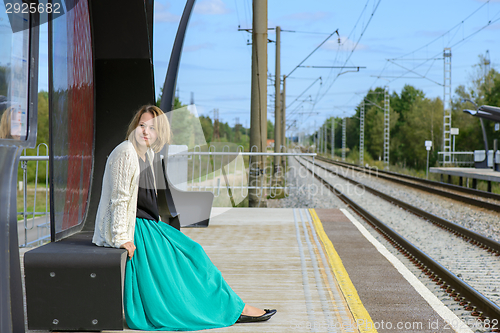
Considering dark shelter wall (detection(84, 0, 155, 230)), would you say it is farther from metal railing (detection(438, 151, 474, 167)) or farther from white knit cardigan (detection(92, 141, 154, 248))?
metal railing (detection(438, 151, 474, 167))

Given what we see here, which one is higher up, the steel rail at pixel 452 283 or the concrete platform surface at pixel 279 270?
the concrete platform surface at pixel 279 270

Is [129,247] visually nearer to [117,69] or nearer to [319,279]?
[117,69]

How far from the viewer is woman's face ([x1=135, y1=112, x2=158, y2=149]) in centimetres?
297

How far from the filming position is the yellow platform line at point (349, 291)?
3.17m

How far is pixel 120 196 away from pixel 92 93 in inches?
50.6

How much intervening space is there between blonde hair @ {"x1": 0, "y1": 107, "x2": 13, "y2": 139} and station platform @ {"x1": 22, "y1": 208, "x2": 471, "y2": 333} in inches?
67.6

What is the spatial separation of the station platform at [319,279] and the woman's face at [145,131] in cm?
131

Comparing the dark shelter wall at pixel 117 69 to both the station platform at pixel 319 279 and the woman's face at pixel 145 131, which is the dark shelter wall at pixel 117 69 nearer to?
the woman's face at pixel 145 131

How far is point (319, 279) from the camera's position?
4.16m

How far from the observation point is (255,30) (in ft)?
29.5

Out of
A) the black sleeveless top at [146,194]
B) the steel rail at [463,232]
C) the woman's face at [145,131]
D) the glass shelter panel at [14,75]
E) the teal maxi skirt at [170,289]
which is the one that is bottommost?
the steel rail at [463,232]

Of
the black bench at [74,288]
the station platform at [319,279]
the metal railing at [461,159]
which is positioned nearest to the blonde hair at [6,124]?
the black bench at [74,288]

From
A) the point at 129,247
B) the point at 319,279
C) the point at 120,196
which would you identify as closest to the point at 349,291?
the point at 319,279

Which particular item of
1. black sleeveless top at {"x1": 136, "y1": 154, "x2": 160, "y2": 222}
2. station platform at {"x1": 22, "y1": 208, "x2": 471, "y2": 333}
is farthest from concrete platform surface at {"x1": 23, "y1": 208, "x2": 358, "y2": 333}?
black sleeveless top at {"x1": 136, "y1": 154, "x2": 160, "y2": 222}
